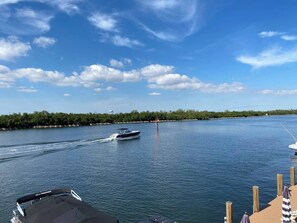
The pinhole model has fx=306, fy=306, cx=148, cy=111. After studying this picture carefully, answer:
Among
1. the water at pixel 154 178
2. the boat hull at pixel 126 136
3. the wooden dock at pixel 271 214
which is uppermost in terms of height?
the boat hull at pixel 126 136

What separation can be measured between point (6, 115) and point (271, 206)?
169816 millimetres

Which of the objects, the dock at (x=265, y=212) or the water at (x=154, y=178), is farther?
the water at (x=154, y=178)

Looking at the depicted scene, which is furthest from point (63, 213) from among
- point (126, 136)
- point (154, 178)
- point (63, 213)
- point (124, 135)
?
point (126, 136)

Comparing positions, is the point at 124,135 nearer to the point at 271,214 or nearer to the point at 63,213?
the point at 271,214

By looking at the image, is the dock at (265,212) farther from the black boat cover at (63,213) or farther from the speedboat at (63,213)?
the black boat cover at (63,213)

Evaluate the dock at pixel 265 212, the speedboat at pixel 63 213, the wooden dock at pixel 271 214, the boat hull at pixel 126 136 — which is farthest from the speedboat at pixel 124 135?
the speedboat at pixel 63 213

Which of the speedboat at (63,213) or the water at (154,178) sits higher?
the speedboat at (63,213)

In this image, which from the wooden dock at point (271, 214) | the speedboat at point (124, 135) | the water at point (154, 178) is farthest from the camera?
the speedboat at point (124, 135)

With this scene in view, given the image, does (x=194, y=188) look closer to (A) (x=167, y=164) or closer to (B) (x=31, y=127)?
(A) (x=167, y=164)

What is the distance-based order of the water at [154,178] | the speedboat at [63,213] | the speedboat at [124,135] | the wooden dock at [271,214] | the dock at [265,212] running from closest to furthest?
the speedboat at [63,213], the dock at [265,212], the wooden dock at [271,214], the water at [154,178], the speedboat at [124,135]

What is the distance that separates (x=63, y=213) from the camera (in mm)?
13156

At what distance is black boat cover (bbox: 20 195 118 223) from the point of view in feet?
40.9

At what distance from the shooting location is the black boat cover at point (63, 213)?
1246cm

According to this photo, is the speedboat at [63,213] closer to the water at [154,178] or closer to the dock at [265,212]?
the dock at [265,212]
